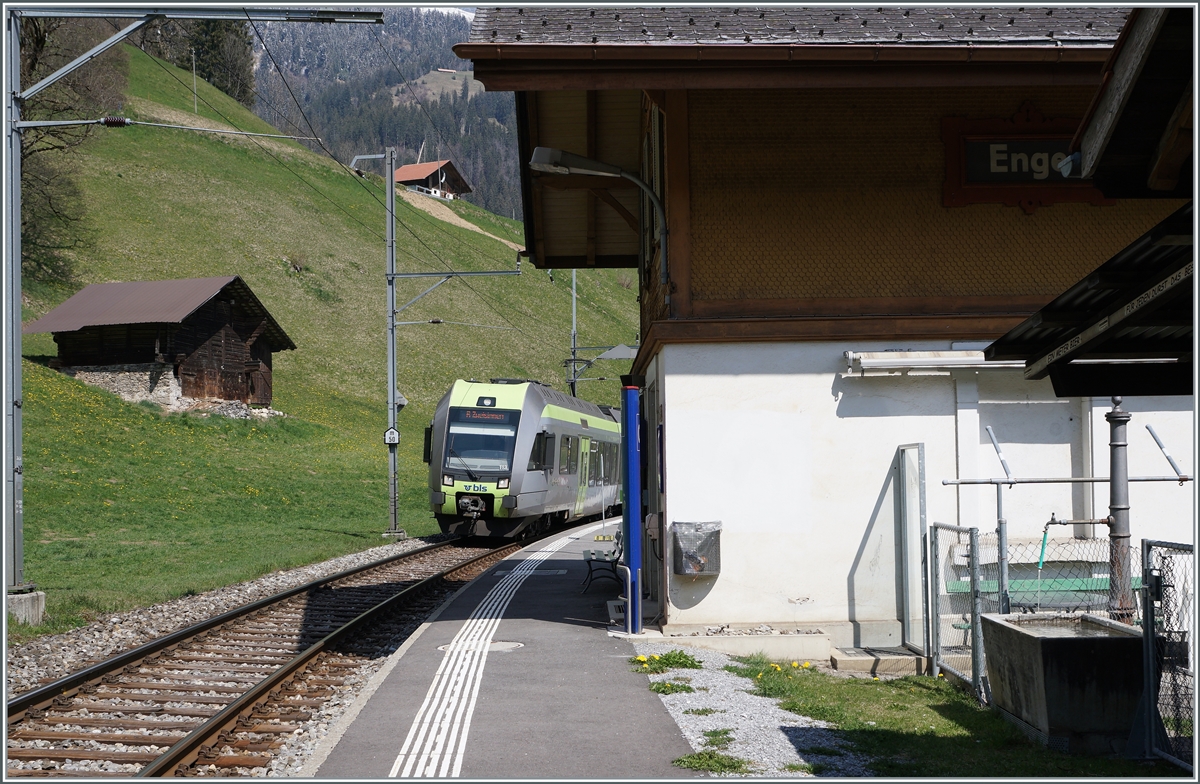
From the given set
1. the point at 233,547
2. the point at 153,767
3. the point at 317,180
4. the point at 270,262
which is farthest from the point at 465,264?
the point at 153,767

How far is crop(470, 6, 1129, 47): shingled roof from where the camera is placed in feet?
31.9

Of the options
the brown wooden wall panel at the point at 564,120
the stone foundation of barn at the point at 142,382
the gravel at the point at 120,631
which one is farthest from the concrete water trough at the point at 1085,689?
the stone foundation of barn at the point at 142,382

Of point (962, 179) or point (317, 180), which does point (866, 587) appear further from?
point (317, 180)

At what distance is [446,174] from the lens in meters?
128

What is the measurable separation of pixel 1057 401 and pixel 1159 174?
6.43m

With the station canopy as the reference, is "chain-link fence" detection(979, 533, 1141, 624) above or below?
below

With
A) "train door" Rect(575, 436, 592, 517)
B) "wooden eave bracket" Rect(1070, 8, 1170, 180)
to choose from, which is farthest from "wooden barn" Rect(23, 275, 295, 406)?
"wooden eave bracket" Rect(1070, 8, 1170, 180)

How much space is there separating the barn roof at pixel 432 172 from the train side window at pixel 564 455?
99321mm

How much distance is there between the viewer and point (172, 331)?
42312 mm

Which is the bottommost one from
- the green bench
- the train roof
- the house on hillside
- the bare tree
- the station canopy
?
the green bench

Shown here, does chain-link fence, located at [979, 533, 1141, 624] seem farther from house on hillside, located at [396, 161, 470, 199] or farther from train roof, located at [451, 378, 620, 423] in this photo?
house on hillside, located at [396, 161, 470, 199]

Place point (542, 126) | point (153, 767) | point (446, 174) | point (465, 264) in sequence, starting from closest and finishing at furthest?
1. point (153, 767)
2. point (542, 126)
3. point (465, 264)
4. point (446, 174)

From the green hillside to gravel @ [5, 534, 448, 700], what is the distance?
439mm

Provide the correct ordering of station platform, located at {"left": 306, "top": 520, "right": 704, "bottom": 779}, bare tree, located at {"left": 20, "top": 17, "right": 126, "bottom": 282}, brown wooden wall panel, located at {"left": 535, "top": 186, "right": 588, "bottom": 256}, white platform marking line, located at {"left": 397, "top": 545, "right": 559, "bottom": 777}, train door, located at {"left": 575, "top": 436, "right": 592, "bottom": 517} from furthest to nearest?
bare tree, located at {"left": 20, "top": 17, "right": 126, "bottom": 282}
train door, located at {"left": 575, "top": 436, "right": 592, "bottom": 517}
brown wooden wall panel, located at {"left": 535, "top": 186, "right": 588, "bottom": 256}
white platform marking line, located at {"left": 397, "top": 545, "right": 559, "bottom": 777}
station platform, located at {"left": 306, "top": 520, "right": 704, "bottom": 779}
